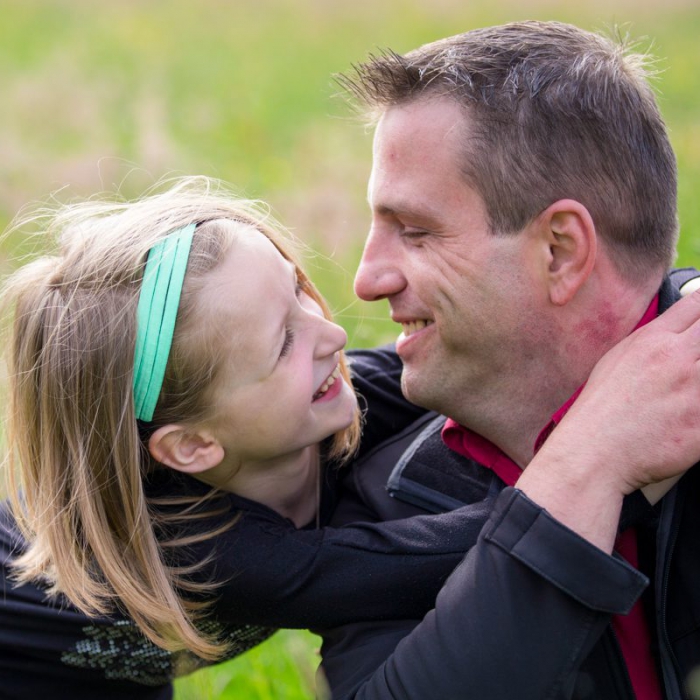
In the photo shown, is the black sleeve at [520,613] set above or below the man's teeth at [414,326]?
below

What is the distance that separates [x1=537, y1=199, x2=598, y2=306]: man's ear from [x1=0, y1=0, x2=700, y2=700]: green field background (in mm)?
1764

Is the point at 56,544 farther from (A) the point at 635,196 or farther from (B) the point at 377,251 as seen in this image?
(A) the point at 635,196

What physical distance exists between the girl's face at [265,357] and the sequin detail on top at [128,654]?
0.56 m

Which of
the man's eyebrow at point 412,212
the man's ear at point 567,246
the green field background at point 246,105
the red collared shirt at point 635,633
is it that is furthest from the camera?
the green field background at point 246,105

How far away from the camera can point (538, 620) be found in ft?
8.13

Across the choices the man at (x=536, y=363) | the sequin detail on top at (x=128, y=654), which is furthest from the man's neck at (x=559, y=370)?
the sequin detail on top at (x=128, y=654)

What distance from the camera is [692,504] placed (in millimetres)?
2768

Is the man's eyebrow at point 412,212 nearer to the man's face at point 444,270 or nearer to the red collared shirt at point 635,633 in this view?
the man's face at point 444,270

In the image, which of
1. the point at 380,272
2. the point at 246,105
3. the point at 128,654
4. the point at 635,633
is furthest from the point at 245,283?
the point at 246,105

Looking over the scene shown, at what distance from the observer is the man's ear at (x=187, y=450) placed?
318cm

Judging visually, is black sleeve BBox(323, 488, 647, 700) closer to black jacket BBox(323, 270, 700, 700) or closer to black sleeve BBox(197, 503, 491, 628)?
black jacket BBox(323, 270, 700, 700)

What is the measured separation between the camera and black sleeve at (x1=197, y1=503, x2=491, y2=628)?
298 centimetres

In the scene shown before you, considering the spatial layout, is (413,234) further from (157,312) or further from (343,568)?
(343,568)

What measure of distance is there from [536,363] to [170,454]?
3.49ft
